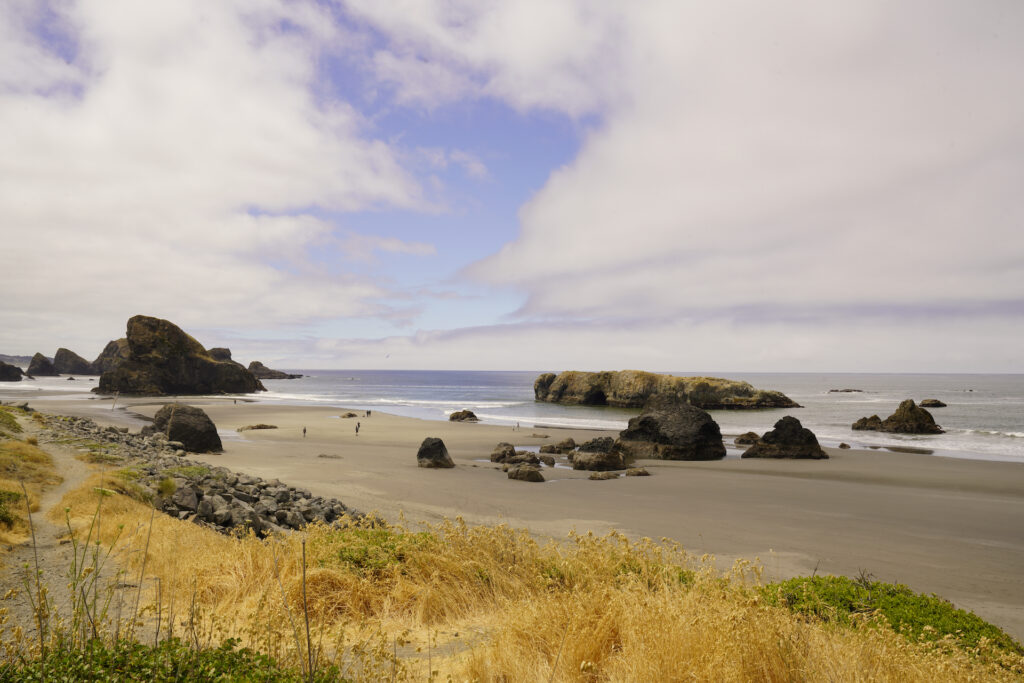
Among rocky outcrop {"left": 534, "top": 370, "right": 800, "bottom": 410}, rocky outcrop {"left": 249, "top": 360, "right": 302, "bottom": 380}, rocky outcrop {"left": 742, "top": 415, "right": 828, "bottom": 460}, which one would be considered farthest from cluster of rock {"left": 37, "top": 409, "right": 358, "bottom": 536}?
rocky outcrop {"left": 249, "top": 360, "right": 302, "bottom": 380}

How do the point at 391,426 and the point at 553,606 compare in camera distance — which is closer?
the point at 553,606

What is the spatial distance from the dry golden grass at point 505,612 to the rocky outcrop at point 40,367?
612 ft

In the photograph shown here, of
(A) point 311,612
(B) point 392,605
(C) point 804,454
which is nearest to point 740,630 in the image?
(B) point 392,605

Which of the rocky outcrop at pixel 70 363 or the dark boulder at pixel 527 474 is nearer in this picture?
the dark boulder at pixel 527 474

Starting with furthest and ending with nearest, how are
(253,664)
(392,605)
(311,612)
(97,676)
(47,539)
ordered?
1. (47,539)
2. (392,605)
3. (311,612)
4. (253,664)
5. (97,676)

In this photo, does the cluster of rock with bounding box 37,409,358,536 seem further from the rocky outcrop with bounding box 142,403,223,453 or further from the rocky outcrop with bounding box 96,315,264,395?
the rocky outcrop with bounding box 96,315,264,395

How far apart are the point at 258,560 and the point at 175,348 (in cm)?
9107

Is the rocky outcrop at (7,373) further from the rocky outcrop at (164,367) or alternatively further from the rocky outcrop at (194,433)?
the rocky outcrop at (194,433)

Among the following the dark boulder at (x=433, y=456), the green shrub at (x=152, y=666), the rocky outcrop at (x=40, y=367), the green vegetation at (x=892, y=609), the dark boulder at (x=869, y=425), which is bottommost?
the dark boulder at (x=869, y=425)

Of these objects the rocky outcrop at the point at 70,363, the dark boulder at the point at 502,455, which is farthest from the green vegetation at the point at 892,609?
the rocky outcrop at the point at 70,363

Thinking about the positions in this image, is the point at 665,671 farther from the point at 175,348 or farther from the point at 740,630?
the point at 175,348

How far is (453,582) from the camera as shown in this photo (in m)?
6.45

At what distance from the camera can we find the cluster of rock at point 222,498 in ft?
36.1

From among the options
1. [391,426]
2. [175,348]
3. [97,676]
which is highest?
[175,348]
